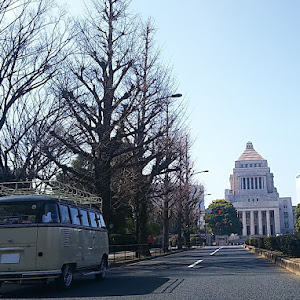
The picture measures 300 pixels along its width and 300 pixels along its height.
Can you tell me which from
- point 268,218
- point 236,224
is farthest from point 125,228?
point 268,218

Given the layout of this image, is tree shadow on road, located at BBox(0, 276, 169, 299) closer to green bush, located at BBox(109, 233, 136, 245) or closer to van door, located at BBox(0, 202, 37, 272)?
van door, located at BBox(0, 202, 37, 272)

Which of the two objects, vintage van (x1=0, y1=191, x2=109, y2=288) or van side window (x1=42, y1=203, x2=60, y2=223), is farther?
van side window (x1=42, y1=203, x2=60, y2=223)

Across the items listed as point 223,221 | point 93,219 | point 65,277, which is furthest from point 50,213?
point 223,221

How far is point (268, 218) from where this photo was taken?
119 meters

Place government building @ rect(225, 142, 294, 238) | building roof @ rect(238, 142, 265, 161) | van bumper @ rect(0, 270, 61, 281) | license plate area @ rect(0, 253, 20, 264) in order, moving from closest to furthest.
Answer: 1. van bumper @ rect(0, 270, 61, 281)
2. license plate area @ rect(0, 253, 20, 264)
3. government building @ rect(225, 142, 294, 238)
4. building roof @ rect(238, 142, 265, 161)

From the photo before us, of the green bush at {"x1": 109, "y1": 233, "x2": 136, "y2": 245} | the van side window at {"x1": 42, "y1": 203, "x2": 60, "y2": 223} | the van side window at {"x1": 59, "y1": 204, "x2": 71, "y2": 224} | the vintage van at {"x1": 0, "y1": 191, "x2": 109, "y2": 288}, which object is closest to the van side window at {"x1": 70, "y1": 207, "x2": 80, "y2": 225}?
the vintage van at {"x1": 0, "y1": 191, "x2": 109, "y2": 288}

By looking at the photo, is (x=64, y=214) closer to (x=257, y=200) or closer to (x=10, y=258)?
(x=10, y=258)

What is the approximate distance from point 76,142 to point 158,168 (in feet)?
18.8

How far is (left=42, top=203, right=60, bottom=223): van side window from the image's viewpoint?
9578 mm

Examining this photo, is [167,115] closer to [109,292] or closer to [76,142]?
[76,142]

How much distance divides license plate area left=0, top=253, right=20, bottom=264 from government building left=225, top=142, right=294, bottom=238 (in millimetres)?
112706

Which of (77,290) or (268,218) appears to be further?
(268,218)

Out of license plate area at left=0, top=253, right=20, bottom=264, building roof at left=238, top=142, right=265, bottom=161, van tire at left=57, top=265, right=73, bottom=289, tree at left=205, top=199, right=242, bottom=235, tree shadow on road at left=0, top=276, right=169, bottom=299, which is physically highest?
building roof at left=238, top=142, right=265, bottom=161

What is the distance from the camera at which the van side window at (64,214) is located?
32.9ft
